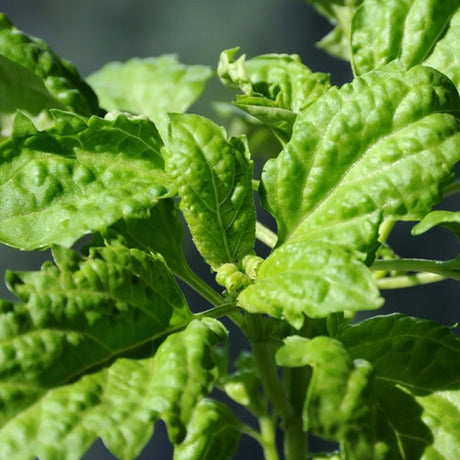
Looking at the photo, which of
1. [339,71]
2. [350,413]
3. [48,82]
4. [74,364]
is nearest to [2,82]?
[48,82]

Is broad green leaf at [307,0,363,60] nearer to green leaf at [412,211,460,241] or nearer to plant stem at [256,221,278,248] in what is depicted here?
plant stem at [256,221,278,248]

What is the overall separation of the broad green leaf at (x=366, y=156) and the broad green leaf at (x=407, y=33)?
141 millimetres

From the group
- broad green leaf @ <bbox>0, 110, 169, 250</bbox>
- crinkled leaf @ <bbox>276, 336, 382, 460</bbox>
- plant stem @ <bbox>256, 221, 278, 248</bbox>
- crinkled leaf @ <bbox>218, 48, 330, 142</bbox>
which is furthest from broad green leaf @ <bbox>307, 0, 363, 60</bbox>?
crinkled leaf @ <bbox>276, 336, 382, 460</bbox>

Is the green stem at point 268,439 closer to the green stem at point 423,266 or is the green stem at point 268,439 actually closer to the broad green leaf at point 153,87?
the green stem at point 423,266

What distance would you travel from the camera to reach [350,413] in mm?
405

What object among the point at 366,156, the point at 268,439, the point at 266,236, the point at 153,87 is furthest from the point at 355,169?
the point at 153,87

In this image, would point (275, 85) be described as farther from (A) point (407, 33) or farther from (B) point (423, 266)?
(B) point (423, 266)

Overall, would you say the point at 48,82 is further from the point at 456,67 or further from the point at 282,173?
the point at 456,67

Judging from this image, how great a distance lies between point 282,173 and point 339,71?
115 cm

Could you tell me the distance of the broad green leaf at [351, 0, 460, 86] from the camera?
2.17 ft

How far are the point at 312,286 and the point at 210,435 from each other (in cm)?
23

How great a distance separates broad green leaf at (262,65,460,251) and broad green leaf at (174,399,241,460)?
0.63ft

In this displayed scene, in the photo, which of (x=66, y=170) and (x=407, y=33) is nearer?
(x=66, y=170)

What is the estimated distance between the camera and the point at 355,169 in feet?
1.75
